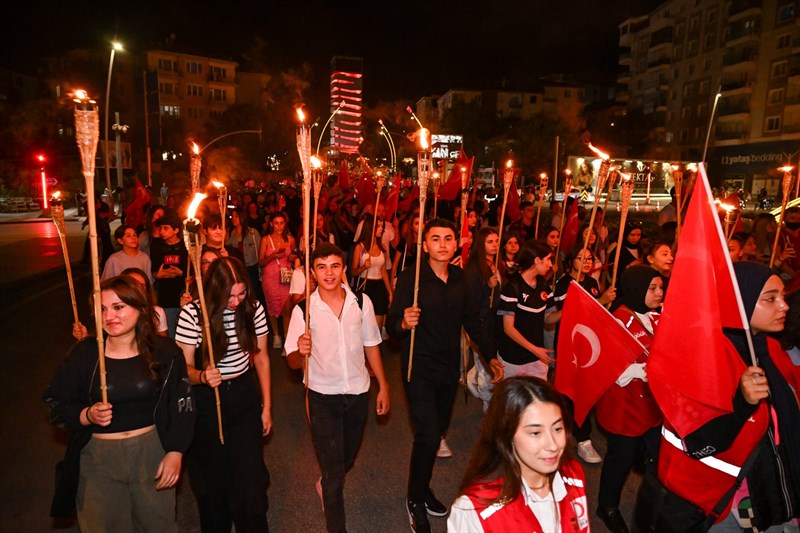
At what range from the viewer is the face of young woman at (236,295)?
12.5 ft

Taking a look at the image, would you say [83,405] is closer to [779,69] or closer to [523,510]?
[523,510]

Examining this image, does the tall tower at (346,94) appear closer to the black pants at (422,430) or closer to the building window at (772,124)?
the building window at (772,124)

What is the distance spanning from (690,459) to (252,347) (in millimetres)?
2700

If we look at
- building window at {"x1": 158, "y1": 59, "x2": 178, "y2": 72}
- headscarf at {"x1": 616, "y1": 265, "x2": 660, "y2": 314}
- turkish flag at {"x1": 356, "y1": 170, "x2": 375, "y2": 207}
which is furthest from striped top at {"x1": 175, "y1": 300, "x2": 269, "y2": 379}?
building window at {"x1": 158, "y1": 59, "x2": 178, "y2": 72}

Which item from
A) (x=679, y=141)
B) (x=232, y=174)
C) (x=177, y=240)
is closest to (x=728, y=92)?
(x=679, y=141)

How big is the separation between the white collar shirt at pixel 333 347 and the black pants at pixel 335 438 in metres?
0.08

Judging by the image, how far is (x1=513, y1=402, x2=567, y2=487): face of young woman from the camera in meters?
2.23

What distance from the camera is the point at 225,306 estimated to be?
3787 mm

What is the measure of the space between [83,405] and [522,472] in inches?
92.1

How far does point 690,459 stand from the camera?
2.78 meters

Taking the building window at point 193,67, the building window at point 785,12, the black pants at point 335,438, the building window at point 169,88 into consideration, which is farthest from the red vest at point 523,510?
the building window at point 193,67

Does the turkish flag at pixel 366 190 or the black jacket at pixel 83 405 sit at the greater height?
the turkish flag at pixel 366 190

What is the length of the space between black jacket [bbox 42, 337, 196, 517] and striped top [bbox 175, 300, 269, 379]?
0.42m

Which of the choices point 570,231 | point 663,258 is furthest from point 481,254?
point 570,231
